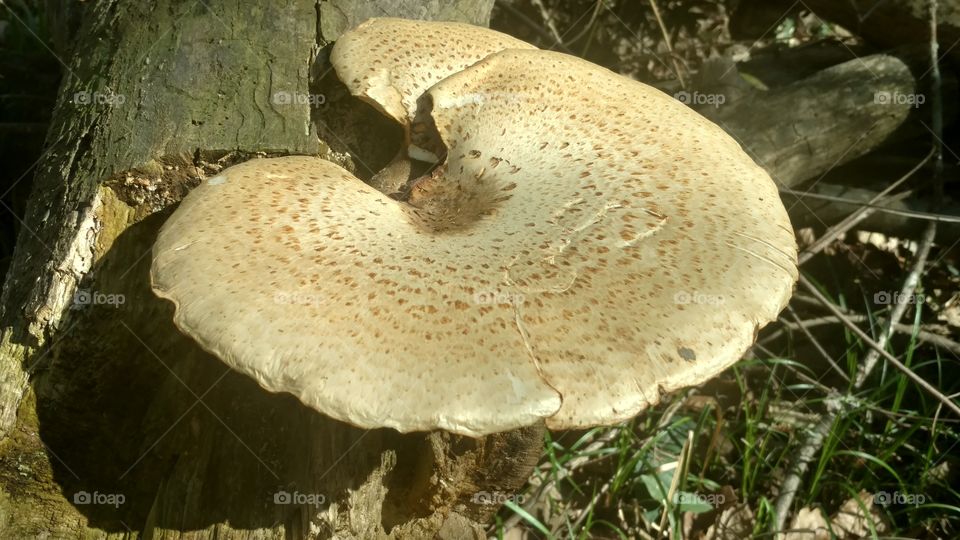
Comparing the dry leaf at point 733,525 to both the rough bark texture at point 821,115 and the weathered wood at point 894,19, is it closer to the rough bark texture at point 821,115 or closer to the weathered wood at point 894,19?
the rough bark texture at point 821,115

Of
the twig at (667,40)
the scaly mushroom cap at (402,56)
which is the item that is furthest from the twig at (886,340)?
the scaly mushroom cap at (402,56)

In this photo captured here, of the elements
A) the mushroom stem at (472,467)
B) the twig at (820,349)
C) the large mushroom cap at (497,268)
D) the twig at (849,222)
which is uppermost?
the large mushroom cap at (497,268)

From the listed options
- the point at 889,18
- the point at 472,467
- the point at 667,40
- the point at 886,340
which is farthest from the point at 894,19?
the point at 472,467

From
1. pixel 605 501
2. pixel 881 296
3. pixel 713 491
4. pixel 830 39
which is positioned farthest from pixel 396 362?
pixel 830 39

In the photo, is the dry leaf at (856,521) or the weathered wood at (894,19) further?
the weathered wood at (894,19)

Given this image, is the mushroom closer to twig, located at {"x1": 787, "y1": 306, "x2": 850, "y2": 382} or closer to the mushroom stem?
the mushroom stem
